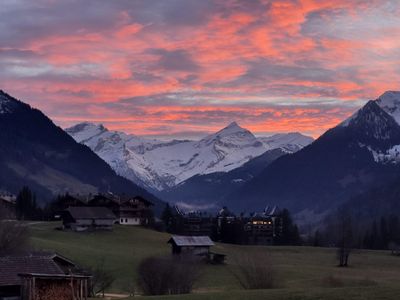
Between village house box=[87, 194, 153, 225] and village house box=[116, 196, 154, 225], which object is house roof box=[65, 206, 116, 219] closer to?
village house box=[87, 194, 153, 225]

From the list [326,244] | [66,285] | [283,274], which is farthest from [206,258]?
[326,244]

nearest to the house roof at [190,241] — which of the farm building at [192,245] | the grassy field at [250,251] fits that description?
the farm building at [192,245]

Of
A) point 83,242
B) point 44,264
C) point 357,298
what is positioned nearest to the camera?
point 357,298

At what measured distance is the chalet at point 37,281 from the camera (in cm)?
5303

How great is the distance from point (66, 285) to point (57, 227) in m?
100.0

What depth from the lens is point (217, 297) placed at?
192 ft

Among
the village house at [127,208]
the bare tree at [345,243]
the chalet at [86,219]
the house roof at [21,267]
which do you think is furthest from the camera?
the village house at [127,208]

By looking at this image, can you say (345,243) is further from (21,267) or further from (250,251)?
(21,267)

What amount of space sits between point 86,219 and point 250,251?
5376cm

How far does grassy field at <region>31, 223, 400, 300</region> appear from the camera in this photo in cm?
5895

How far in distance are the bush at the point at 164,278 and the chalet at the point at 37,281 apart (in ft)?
41.5

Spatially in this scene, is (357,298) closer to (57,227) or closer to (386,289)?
(386,289)

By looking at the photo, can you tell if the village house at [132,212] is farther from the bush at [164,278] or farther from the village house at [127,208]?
the bush at [164,278]

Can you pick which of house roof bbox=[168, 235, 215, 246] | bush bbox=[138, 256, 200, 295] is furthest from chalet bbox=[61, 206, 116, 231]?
bush bbox=[138, 256, 200, 295]
